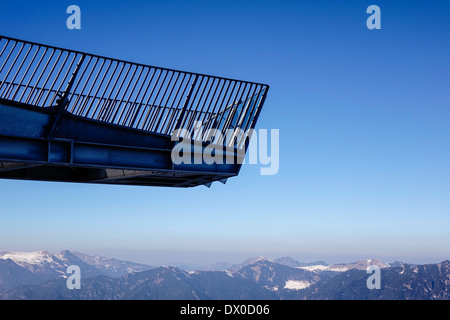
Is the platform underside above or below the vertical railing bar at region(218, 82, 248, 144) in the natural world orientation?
below

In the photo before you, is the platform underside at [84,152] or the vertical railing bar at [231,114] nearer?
the platform underside at [84,152]

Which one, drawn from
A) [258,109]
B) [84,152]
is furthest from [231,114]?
[84,152]

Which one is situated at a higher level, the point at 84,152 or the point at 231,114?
the point at 231,114

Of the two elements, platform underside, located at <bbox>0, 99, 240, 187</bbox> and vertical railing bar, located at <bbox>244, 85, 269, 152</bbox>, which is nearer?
platform underside, located at <bbox>0, 99, 240, 187</bbox>

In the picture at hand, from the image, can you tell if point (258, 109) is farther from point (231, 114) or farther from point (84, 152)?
point (84, 152)

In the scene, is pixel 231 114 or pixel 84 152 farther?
pixel 231 114

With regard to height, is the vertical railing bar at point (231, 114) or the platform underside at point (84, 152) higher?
the vertical railing bar at point (231, 114)

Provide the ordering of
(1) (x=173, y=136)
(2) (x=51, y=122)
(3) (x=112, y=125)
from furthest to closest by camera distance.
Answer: (1) (x=173, y=136), (3) (x=112, y=125), (2) (x=51, y=122)

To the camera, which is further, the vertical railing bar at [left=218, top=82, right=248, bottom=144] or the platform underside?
the vertical railing bar at [left=218, top=82, right=248, bottom=144]
